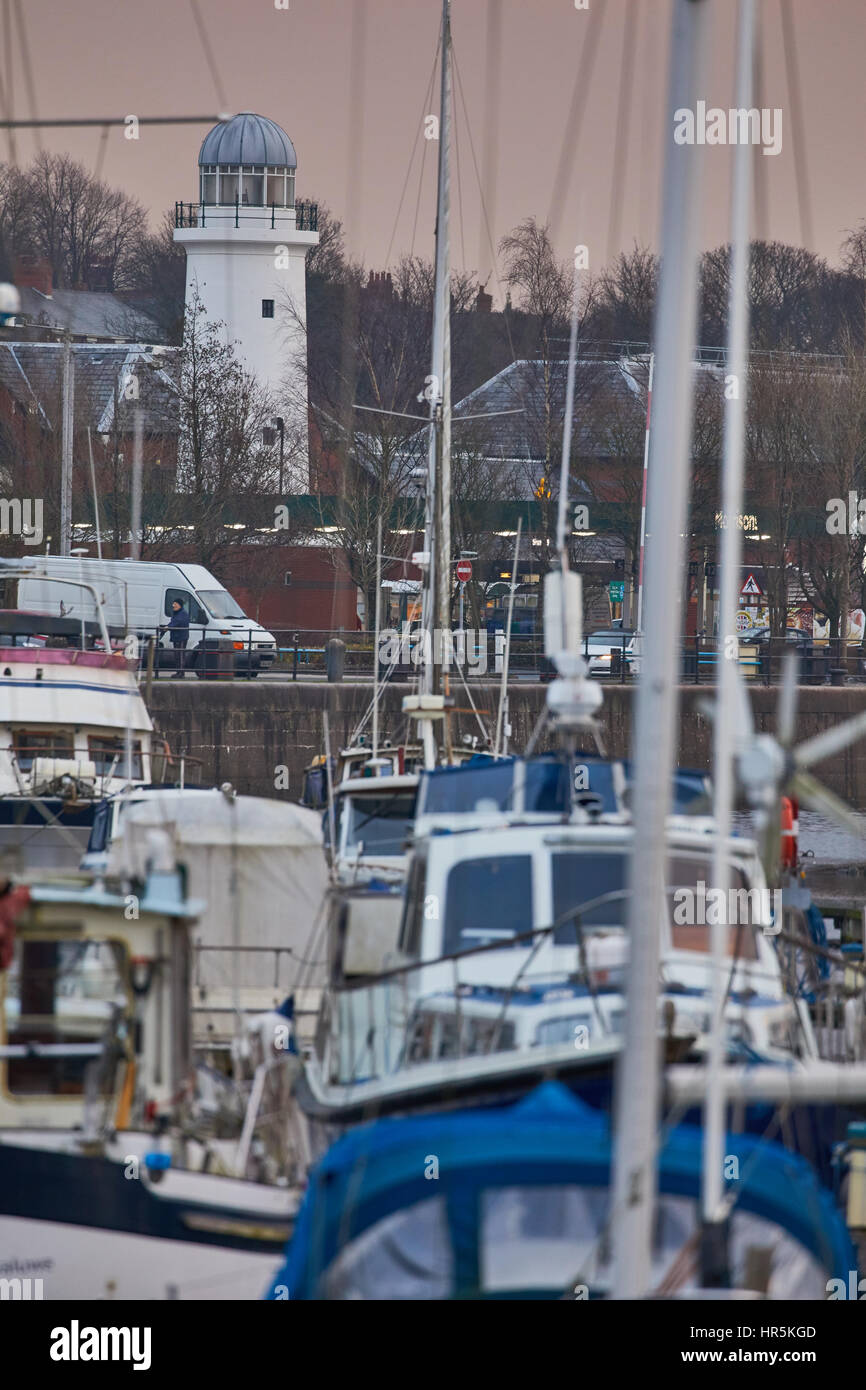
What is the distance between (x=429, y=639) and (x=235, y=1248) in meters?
13.5

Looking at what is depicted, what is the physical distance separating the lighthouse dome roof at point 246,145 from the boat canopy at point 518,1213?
50019mm

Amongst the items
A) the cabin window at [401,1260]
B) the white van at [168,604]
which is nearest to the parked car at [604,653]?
the white van at [168,604]

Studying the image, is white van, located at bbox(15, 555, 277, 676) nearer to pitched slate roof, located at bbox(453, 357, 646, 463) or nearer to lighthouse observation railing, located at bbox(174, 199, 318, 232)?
pitched slate roof, located at bbox(453, 357, 646, 463)

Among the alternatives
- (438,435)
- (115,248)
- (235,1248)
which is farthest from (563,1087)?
(115,248)

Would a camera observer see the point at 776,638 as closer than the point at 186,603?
No

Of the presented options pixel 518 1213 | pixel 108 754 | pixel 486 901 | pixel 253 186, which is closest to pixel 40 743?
pixel 108 754

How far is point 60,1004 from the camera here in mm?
8836

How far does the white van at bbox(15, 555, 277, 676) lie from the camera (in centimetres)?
3691

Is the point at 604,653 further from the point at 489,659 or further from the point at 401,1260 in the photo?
the point at 401,1260

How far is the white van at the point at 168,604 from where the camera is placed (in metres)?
36.9

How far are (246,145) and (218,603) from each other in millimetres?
20793

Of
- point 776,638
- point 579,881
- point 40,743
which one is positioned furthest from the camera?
point 776,638

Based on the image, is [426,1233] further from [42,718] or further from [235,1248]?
[42,718]

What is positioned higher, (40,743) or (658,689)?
(658,689)
